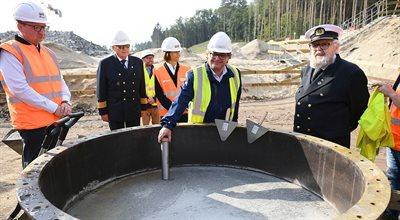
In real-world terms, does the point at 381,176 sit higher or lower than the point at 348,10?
lower

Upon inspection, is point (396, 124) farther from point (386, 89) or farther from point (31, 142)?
point (31, 142)

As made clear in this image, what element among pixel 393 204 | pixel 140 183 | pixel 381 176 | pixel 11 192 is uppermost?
pixel 381 176

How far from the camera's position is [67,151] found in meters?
2.59

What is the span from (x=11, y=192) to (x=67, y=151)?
2.47 meters

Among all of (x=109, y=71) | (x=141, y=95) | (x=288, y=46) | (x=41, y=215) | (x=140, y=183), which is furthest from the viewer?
(x=288, y=46)

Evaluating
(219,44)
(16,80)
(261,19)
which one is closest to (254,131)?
(219,44)

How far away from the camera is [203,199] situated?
8.92 feet

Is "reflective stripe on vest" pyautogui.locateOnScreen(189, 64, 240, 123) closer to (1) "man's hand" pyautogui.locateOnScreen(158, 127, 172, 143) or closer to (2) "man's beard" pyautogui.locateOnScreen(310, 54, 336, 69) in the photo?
(1) "man's hand" pyautogui.locateOnScreen(158, 127, 172, 143)

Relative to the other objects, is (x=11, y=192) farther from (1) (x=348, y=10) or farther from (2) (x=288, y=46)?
(1) (x=348, y=10)

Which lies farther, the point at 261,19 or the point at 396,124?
the point at 261,19

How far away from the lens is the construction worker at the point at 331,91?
9.05 ft

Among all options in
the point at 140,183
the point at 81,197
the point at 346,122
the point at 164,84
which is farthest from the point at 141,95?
the point at 346,122

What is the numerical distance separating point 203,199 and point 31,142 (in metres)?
1.49

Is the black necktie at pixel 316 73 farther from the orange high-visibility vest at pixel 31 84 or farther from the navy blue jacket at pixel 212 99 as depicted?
the orange high-visibility vest at pixel 31 84
